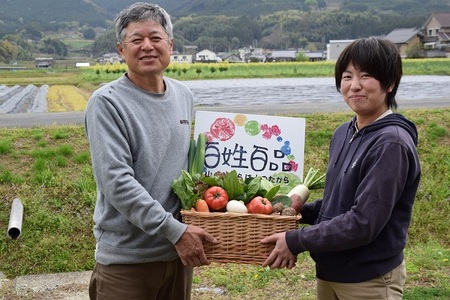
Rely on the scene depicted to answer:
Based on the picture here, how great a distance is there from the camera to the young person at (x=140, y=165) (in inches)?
100

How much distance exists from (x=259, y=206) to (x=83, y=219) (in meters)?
4.49

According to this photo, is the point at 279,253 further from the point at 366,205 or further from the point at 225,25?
the point at 225,25

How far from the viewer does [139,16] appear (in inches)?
105

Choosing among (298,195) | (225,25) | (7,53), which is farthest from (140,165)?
(225,25)

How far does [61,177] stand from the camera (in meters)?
7.28

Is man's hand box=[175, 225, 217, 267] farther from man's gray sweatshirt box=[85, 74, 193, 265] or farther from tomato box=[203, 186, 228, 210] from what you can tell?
tomato box=[203, 186, 228, 210]

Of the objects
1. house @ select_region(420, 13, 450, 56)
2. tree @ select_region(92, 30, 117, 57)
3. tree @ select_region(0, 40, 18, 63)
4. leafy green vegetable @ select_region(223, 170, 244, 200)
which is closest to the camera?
leafy green vegetable @ select_region(223, 170, 244, 200)

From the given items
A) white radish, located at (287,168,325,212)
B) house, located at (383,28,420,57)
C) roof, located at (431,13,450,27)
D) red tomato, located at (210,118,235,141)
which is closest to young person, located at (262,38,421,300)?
white radish, located at (287,168,325,212)

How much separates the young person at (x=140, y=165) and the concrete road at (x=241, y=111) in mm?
8114

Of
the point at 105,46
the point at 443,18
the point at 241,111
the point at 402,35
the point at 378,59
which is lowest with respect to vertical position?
the point at 241,111

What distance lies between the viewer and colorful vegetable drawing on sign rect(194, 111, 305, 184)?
9.78 ft

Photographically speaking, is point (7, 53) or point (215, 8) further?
point (215, 8)

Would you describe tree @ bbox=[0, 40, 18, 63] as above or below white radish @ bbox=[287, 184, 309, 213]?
above

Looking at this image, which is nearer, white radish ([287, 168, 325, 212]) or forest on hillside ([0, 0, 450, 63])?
white radish ([287, 168, 325, 212])
